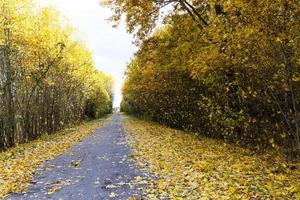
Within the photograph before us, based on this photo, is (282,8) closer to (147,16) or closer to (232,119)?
(232,119)

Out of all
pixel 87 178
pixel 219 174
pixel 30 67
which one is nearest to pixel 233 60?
pixel 219 174

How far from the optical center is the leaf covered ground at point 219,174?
8.30m

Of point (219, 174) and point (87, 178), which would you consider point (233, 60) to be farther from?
point (87, 178)

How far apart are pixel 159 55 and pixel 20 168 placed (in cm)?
997

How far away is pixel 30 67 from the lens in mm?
23625

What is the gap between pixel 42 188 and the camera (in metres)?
9.70

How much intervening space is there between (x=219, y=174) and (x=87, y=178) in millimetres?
3681

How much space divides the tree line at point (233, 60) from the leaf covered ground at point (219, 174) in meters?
0.94

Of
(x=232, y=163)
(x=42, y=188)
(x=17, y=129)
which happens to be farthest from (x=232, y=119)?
(x=17, y=129)

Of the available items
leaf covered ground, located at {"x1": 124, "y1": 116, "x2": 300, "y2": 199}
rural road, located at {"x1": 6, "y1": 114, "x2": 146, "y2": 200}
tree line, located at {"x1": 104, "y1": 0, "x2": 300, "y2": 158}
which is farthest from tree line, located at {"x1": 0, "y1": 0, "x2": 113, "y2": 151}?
leaf covered ground, located at {"x1": 124, "y1": 116, "x2": 300, "y2": 199}

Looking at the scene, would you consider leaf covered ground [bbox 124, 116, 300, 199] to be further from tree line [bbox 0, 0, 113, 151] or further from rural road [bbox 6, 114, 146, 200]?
tree line [bbox 0, 0, 113, 151]

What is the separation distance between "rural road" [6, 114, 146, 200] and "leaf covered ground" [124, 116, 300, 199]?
0.61 m

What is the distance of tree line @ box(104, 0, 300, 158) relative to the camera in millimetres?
9148

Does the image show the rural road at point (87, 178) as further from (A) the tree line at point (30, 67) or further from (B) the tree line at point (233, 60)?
(A) the tree line at point (30, 67)
